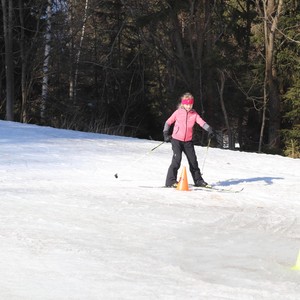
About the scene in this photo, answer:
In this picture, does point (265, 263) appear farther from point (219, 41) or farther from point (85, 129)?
point (219, 41)

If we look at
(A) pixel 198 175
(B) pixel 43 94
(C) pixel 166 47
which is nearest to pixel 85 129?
(B) pixel 43 94

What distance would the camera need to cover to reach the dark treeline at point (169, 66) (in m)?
30.2

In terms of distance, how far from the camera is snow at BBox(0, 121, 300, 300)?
4.72 metres

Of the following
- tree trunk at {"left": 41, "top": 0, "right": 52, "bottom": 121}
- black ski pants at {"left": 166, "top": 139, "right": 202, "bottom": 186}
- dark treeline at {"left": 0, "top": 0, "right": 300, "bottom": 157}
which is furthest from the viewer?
tree trunk at {"left": 41, "top": 0, "right": 52, "bottom": 121}

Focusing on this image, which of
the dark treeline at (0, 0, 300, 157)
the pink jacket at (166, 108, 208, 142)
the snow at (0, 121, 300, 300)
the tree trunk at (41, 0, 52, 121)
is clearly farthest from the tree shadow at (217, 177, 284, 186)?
the tree trunk at (41, 0, 52, 121)

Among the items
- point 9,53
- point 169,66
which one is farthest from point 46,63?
point 169,66

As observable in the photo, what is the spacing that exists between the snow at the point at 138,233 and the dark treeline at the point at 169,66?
1643cm

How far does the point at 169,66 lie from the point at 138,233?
29.4 m

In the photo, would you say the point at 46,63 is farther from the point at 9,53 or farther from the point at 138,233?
the point at 138,233

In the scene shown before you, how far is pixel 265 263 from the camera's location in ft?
18.5

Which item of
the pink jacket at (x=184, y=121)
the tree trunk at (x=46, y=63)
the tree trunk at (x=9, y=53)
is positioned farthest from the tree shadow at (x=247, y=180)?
the tree trunk at (x=46, y=63)

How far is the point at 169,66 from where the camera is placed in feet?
116

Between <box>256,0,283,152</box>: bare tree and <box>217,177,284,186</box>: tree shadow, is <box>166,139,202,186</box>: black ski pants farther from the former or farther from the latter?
<box>256,0,283,152</box>: bare tree

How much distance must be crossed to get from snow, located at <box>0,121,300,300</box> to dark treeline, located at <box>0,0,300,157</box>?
647 inches
